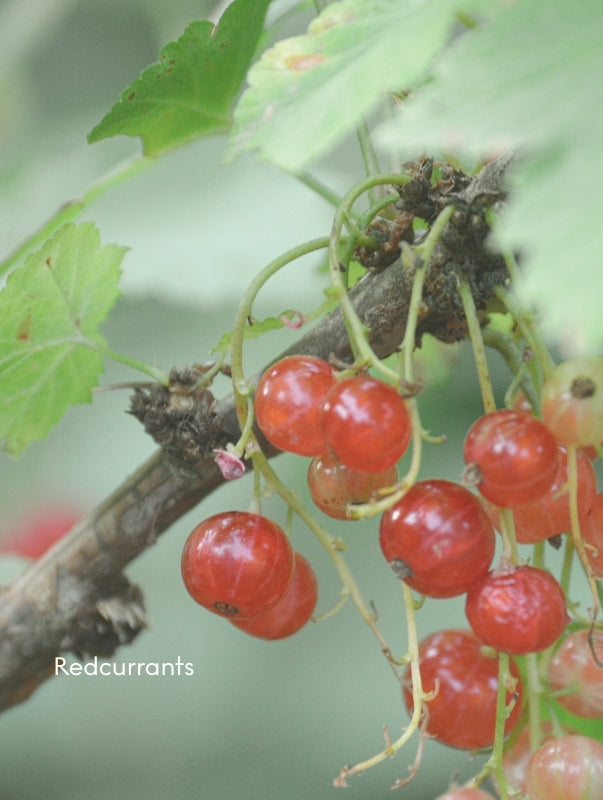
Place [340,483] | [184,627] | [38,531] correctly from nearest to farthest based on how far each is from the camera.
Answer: [340,483] < [38,531] < [184,627]

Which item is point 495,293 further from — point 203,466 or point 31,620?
point 31,620

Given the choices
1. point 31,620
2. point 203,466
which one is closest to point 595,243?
point 203,466

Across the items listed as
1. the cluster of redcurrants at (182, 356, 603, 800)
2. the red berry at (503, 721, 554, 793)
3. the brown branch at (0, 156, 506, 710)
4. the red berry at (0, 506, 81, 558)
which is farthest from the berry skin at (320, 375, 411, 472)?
the red berry at (0, 506, 81, 558)

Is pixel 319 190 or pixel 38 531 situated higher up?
pixel 319 190

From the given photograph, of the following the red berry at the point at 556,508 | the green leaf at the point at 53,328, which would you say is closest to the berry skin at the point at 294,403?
the red berry at the point at 556,508

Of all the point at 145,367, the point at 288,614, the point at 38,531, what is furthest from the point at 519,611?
the point at 38,531

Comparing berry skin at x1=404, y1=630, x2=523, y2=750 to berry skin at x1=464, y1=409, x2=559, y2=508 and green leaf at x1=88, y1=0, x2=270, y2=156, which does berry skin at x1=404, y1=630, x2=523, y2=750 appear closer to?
berry skin at x1=464, y1=409, x2=559, y2=508

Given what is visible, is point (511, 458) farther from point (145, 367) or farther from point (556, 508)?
point (145, 367)
